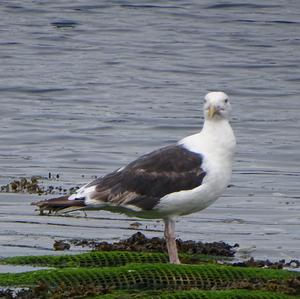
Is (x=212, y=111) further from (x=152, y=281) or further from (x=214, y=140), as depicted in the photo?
(x=152, y=281)

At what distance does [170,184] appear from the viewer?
10305 mm

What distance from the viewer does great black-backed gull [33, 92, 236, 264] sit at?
10180 mm

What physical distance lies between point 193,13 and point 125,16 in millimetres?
1882

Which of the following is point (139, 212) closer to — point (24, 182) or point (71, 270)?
point (71, 270)

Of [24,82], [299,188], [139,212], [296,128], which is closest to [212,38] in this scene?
[24,82]

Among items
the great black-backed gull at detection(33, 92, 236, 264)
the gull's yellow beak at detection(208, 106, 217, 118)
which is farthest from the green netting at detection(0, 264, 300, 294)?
the gull's yellow beak at detection(208, 106, 217, 118)

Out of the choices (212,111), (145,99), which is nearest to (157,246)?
(212,111)

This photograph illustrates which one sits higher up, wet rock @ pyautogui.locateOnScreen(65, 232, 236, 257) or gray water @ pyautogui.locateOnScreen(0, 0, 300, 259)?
gray water @ pyautogui.locateOnScreen(0, 0, 300, 259)

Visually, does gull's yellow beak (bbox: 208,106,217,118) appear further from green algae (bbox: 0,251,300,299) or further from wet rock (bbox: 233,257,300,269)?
green algae (bbox: 0,251,300,299)

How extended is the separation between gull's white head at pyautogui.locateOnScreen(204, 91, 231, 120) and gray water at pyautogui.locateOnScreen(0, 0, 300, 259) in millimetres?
1559

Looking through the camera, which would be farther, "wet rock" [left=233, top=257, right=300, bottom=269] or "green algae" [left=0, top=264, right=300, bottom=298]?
"wet rock" [left=233, top=257, right=300, bottom=269]

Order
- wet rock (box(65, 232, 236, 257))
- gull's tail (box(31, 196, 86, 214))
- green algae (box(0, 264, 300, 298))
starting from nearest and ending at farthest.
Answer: green algae (box(0, 264, 300, 298)) → gull's tail (box(31, 196, 86, 214)) → wet rock (box(65, 232, 236, 257))

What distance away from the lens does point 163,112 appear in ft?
74.1

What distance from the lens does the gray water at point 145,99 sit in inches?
514
